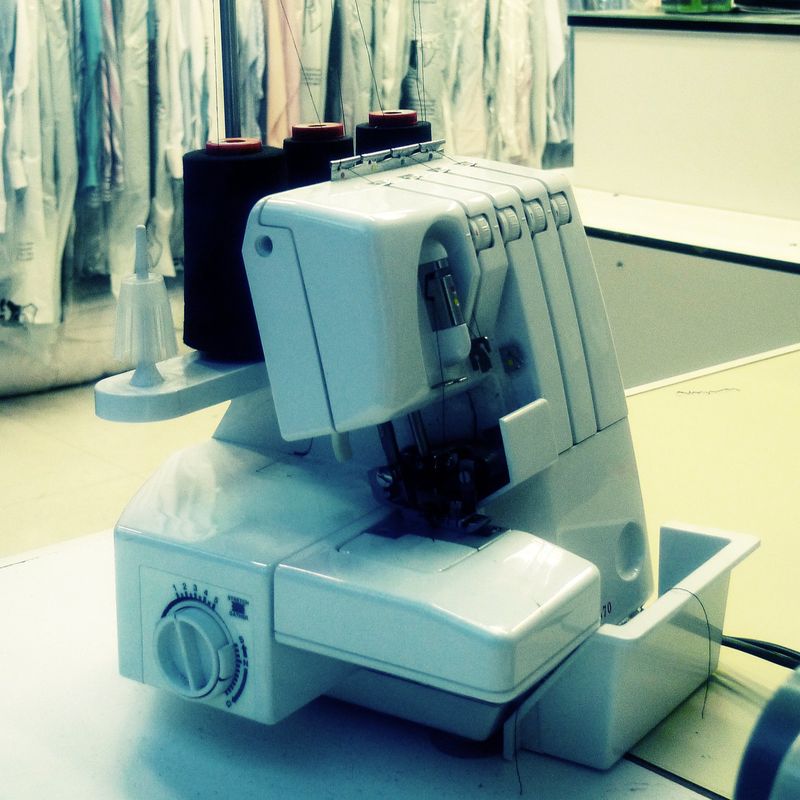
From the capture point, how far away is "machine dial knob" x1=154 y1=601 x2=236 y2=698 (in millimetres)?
762

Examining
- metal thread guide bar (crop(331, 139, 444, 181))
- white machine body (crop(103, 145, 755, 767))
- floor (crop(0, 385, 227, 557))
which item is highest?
metal thread guide bar (crop(331, 139, 444, 181))

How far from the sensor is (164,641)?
31.4 inches

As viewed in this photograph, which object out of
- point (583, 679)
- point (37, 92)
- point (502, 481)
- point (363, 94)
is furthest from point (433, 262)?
point (363, 94)

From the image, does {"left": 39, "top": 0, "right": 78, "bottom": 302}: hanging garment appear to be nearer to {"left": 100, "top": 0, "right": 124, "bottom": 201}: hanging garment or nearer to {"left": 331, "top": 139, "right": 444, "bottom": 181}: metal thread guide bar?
{"left": 100, "top": 0, "right": 124, "bottom": 201}: hanging garment

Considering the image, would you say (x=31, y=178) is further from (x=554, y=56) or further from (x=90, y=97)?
(x=554, y=56)

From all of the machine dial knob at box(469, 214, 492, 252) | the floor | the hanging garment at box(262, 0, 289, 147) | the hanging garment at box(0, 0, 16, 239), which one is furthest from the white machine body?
the hanging garment at box(262, 0, 289, 147)

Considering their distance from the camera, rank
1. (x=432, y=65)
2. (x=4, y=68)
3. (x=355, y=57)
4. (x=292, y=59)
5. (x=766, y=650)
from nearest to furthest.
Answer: (x=766, y=650)
(x=4, y=68)
(x=292, y=59)
(x=355, y=57)
(x=432, y=65)

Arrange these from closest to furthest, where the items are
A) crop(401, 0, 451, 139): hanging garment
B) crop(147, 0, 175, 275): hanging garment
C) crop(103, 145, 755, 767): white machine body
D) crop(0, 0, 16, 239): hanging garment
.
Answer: crop(103, 145, 755, 767): white machine body, crop(0, 0, 16, 239): hanging garment, crop(147, 0, 175, 275): hanging garment, crop(401, 0, 451, 139): hanging garment

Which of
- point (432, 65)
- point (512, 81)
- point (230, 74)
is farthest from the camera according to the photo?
point (512, 81)

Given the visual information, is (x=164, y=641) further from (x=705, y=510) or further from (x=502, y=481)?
(x=705, y=510)

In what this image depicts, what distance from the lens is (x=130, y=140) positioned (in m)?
3.25

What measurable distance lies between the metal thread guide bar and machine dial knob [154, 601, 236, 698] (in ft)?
1.04

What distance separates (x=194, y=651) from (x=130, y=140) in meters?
2.69

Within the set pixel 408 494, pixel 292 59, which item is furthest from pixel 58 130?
pixel 408 494
